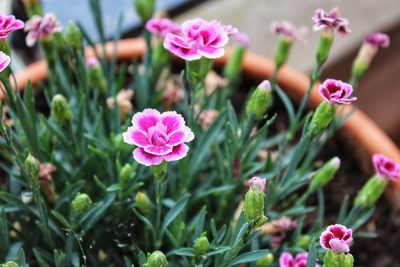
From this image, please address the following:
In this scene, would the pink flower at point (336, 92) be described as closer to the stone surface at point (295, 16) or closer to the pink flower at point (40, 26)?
the pink flower at point (40, 26)

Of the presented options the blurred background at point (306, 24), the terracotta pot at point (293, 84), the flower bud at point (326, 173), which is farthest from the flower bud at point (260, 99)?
the blurred background at point (306, 24)

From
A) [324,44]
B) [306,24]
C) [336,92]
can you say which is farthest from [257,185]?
[306,24]

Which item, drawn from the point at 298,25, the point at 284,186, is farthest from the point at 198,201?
the point at 298,25

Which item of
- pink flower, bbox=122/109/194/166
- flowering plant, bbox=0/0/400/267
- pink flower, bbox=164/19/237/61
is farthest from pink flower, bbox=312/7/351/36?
pink flower, bbox=122/109/194/166

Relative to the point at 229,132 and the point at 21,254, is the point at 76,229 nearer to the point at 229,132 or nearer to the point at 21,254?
the point at 21,254

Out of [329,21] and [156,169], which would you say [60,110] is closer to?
[156,169]
